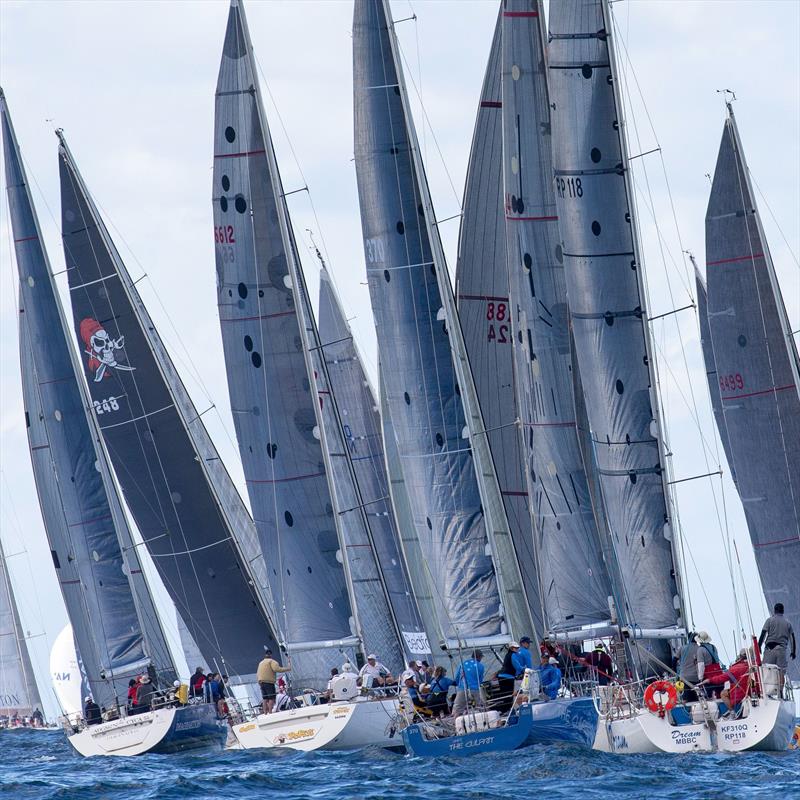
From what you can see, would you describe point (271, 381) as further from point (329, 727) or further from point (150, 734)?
point (329, 727)

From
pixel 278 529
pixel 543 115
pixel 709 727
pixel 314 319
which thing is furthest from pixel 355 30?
pixel 709 727

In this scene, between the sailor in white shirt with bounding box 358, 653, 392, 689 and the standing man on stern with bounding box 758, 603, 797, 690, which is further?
the sailor in white shirt with bounding box 358, 653, 392, 689

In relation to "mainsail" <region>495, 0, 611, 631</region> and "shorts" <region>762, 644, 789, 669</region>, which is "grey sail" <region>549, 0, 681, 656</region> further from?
"shorts" <region>762, 644, 789, 669</region>

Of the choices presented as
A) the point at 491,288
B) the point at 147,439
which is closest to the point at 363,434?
the point at 147,439

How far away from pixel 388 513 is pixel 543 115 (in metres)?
10.0

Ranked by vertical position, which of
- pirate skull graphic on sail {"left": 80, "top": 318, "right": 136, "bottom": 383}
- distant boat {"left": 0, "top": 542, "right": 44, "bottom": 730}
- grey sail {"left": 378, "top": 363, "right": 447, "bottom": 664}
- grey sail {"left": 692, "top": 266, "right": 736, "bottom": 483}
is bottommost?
distant boat {"left": 0, "top": 542, "right": 44, "bottom": 730}

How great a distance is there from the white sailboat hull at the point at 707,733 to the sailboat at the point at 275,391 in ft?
26.4

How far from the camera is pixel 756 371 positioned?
1055 inches

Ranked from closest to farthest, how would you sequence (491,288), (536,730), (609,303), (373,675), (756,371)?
(536,730) → (609,303) → (756,371) → (373,675) → (491,288)

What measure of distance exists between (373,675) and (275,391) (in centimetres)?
503

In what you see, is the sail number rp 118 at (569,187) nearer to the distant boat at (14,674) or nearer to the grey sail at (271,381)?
the grey sail at (271,381)

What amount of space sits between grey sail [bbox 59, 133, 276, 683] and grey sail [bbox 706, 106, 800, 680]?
10930 mm

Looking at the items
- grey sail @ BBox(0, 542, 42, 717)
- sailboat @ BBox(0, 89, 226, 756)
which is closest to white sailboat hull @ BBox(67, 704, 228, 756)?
sailboat @ BBox(0, 89, 226, 756)

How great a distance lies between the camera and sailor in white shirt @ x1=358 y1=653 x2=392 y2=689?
27.6 meters
